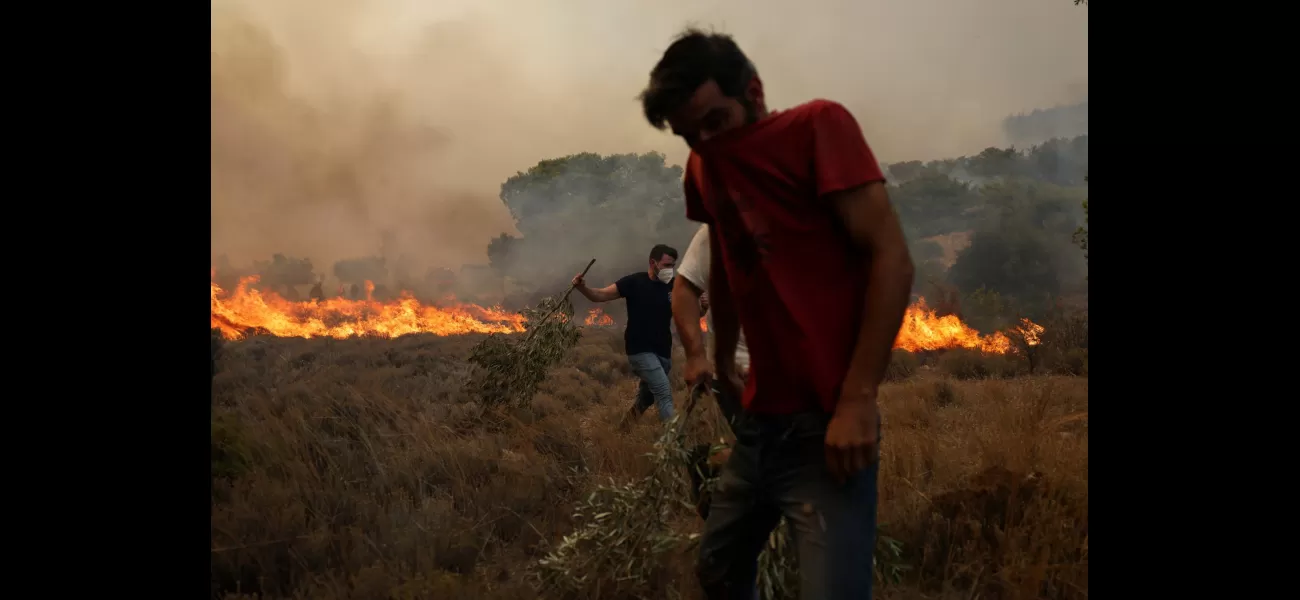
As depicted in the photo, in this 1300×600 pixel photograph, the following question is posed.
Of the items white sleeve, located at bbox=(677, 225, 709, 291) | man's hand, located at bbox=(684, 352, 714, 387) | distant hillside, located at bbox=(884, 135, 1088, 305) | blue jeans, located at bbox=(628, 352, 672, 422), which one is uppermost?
distant hillside, located at bbox=(884, 135, 1088, 305)

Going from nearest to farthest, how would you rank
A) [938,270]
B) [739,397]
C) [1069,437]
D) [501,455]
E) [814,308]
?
[814,308], [739,397], [1069,437], [501,455], [938,270]

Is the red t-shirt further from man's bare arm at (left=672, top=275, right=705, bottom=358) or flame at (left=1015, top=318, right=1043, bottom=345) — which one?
flame at (left=1015, top=318, right=1043, bottom=345)

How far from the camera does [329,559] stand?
430cm

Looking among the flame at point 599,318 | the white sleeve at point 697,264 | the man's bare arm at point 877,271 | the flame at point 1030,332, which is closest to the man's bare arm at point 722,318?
the man's bare arm at point 877,271

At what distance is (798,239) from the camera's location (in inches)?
70.7

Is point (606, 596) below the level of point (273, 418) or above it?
below

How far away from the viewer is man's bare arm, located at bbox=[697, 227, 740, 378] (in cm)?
224

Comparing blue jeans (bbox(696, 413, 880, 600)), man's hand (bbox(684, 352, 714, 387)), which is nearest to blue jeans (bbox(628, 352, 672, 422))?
man's hand (bbox(684, 352, 714, 387))

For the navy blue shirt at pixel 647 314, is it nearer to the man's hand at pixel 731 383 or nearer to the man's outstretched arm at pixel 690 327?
the man's outstretched arm at pixel 690 327

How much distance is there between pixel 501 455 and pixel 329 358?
419 inches

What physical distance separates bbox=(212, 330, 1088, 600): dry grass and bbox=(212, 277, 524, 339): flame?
11672 mm

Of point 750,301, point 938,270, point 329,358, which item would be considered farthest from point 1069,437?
point 938,270

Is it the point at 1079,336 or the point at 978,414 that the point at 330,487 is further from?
the point at 1079,336

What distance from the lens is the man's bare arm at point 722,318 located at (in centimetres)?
224
